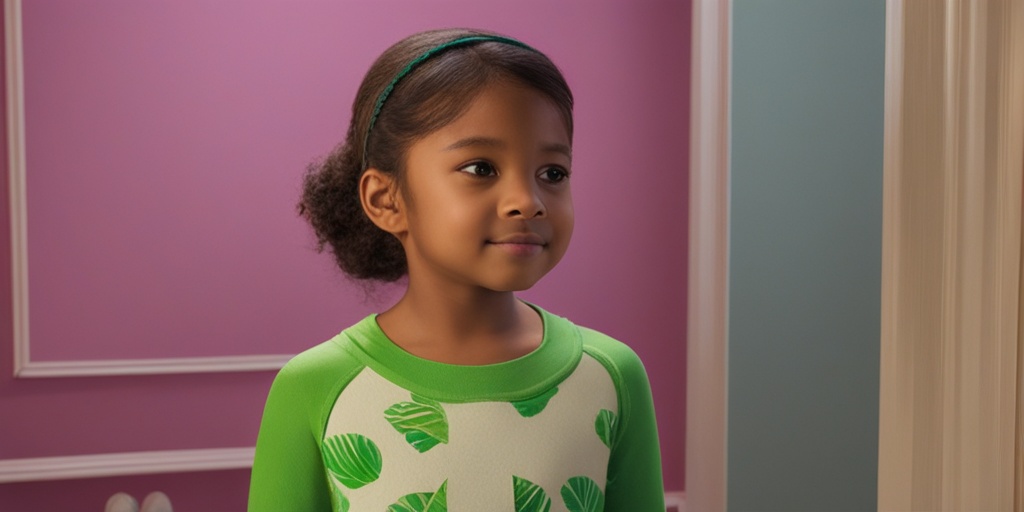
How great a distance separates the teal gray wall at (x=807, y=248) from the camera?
2197 millimetres

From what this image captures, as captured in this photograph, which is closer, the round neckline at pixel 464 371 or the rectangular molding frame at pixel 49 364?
the round neckline at pixel 464 371

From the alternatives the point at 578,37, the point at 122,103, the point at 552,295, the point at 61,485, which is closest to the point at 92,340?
the point at 61,485

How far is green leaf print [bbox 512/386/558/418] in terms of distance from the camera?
40.8 inches

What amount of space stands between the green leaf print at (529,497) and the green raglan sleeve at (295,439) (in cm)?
20

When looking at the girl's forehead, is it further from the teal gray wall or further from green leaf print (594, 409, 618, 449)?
the teal gray wall

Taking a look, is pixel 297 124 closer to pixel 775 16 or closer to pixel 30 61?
pixel 30 61

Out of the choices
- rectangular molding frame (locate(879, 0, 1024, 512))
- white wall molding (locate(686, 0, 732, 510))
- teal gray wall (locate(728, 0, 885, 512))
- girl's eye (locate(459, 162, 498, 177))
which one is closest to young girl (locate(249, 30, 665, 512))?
girl's eye (locate(459, 162, 498, 177))

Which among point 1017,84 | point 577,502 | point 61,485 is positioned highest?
point 1017,84

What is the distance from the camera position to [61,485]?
2.44 m

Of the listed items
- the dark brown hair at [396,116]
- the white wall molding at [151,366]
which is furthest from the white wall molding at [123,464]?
the dark brown hair at [396,116]

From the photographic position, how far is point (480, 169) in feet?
3.16

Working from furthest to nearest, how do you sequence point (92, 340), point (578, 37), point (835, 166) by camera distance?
point (578, 37)
point (92, 340)
point (835, 166)

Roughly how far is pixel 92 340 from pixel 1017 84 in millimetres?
1976

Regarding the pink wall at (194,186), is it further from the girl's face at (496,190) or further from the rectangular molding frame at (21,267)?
the girl's face at (496,190)
